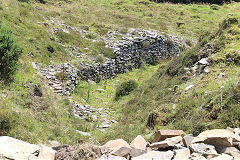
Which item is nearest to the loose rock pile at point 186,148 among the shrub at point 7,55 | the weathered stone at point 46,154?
the weathered stone at point 46,154

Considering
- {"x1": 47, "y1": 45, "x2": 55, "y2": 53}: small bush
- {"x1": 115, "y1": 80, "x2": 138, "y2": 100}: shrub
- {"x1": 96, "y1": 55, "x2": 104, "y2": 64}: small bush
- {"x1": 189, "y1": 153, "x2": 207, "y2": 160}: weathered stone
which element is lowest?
{"x1": 115, "y1": 80, "x2": 138, "y2": 100}: shrub

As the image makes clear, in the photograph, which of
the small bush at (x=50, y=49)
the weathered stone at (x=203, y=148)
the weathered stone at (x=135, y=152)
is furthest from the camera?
the small bush at (x=50, y=49)

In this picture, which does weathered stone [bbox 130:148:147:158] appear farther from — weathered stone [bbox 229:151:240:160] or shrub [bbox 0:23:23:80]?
shrub [bbox 0:23:23:80]

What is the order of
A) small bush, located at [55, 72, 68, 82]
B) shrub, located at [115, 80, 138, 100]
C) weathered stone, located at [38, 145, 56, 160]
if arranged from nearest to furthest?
weathered stone, located at [38, 145, 56, 160] → small bush, located at [55, 72, 68, 82] → shrub, located at [115, 80, 138, 100]

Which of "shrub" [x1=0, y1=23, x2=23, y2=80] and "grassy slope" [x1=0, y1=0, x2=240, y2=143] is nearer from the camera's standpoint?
"grassy slope" [x1=0, y1=0, x2=240, y2=143]

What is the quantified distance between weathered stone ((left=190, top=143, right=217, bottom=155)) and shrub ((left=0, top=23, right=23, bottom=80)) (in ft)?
24.8

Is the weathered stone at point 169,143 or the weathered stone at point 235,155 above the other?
the weathered stone at point 235,155

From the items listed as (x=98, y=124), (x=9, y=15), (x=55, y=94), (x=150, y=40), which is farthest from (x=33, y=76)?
(x=150, y=40)

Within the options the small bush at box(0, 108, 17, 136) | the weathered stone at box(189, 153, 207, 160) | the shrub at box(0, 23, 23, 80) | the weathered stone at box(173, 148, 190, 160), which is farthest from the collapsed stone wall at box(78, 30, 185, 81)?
the weathered stone at box(189, 153, 207, 160)

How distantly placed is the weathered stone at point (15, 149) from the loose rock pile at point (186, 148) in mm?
1721

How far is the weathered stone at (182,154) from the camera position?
3.79 m

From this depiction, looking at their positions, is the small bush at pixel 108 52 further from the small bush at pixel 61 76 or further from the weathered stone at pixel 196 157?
the weathered stone at pixel 196 157

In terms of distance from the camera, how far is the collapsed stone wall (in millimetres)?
14346

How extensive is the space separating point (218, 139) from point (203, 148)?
15.0 inches
